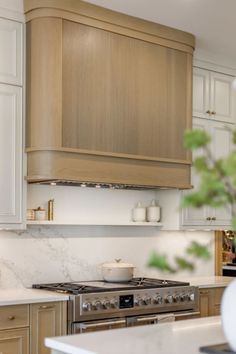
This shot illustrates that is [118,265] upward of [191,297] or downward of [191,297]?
upward

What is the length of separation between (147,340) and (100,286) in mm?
1894

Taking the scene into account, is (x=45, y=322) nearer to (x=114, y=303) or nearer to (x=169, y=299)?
(x=114, y=303)

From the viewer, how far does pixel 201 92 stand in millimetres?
5246

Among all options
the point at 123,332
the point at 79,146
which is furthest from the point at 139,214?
the point at 123,332

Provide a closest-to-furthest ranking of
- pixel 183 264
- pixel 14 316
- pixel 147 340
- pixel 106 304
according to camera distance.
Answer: pixel 183 264 → pixel 147 340 → pixel 14 316 → pixel 106 304

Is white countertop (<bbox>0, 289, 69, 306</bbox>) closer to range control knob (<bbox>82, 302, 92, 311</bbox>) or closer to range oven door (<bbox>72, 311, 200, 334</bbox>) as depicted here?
range control knob (<bbox>82, 302, 92, 311</bbox>)

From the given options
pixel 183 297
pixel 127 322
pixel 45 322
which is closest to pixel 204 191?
pixel 45 322

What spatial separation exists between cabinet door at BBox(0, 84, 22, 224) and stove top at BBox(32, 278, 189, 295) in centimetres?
57

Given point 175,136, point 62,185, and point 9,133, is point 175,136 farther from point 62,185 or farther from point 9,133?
point 9,133

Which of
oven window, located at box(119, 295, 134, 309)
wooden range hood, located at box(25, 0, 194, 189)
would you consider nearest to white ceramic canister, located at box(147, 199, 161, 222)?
wooden range hood, located at box(25, 0, 194, 189)

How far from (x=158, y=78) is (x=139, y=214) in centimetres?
118

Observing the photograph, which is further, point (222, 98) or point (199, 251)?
point (222, 98)

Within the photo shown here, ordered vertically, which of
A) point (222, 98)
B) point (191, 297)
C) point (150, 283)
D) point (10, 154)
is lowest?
point (191, 297)

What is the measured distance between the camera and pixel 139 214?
16.4 ft
